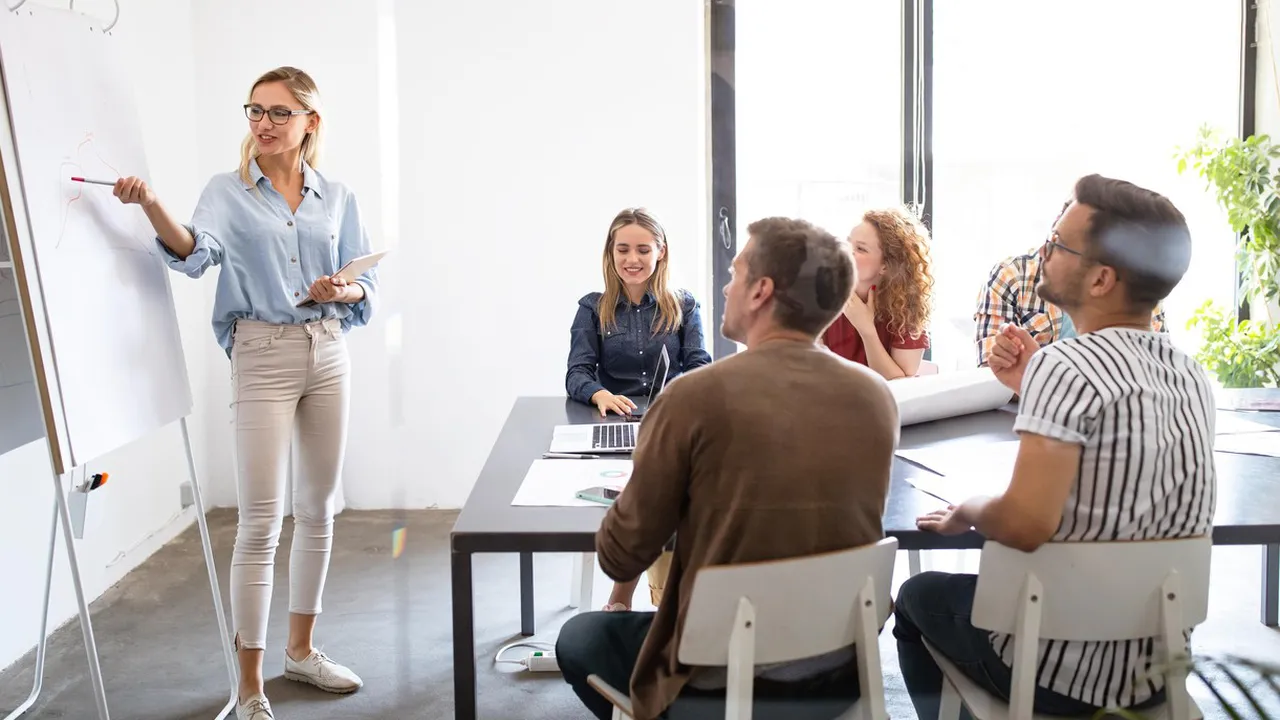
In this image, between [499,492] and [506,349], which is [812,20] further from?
[499,492]

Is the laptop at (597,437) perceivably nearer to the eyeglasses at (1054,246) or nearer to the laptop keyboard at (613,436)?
the laptop keyboard at (613,436)

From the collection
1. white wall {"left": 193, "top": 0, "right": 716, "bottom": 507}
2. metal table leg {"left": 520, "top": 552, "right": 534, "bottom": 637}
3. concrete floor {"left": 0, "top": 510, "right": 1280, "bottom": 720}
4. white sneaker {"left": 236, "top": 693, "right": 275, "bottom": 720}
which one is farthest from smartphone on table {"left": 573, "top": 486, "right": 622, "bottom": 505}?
white wall {"left": 193, "top": 0, "right": 716, "bottom": 507}

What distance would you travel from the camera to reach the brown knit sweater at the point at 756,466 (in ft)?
4.50

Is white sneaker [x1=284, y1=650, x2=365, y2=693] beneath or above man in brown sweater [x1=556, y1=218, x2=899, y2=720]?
beneath

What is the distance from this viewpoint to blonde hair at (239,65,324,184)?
2371 millimetres

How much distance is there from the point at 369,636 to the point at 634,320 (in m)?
1.13

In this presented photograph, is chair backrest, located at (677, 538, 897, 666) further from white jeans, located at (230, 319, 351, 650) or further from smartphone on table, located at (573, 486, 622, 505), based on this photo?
white jeans, located at (230, 319, 351, 650)

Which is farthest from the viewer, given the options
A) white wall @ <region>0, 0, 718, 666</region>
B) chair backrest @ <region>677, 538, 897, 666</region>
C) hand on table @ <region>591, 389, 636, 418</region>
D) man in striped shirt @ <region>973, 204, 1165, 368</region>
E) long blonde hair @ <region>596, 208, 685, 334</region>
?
white wall @ <region>0, 0, 718, 666</region>

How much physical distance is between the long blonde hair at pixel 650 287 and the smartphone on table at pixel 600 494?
120 centimetres

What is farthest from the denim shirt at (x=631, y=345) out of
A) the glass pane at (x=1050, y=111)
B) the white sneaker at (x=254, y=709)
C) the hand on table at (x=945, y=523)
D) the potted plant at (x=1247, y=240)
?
the potted plant at (x=1247, y=240)

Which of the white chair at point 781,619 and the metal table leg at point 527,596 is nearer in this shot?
the white chair at point 781,619

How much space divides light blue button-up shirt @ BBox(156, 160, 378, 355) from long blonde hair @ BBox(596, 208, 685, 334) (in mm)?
761

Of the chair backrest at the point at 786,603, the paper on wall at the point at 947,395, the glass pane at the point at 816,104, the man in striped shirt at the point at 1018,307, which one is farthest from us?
the glass pane at the point at 816,104

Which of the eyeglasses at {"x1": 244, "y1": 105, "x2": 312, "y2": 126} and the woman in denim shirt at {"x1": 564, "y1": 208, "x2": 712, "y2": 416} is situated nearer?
the eyeglasses at {"x1": 244, "y1": 105, "x2": 312, "y2": 126}
